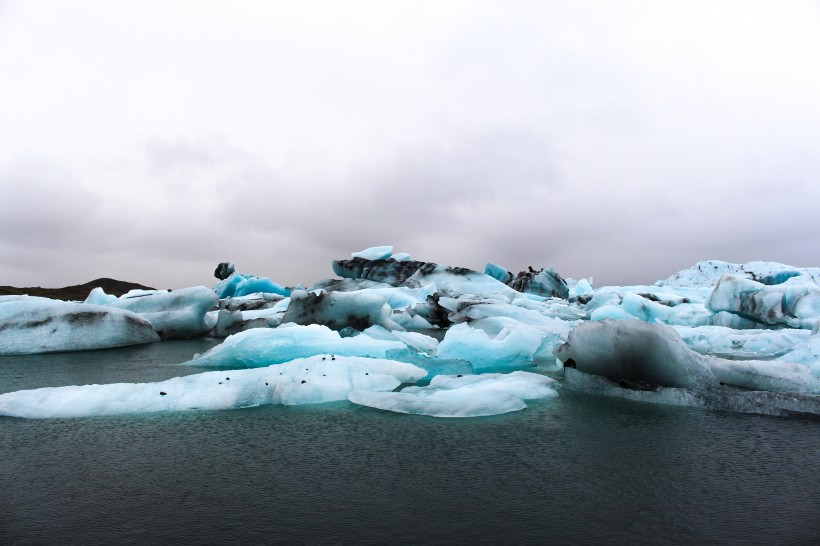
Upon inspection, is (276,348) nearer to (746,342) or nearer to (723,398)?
(723,398)

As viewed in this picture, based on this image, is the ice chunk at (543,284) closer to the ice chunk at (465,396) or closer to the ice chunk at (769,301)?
the ice chunk at (769,301)

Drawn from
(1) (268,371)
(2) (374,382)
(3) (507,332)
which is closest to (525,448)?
(2) (374,382)

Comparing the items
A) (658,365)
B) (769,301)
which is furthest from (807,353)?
(769,301)

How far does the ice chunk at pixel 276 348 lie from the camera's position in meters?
8.99

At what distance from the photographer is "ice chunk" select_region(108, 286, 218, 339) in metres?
15.0

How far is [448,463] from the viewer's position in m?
3.76

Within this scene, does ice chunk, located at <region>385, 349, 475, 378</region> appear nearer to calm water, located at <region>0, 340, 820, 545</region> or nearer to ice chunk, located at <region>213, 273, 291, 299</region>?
calm water, located at <region>0, 340, 820, 545</region>

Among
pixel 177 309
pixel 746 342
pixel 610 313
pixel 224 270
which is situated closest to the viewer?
pixel 746 342

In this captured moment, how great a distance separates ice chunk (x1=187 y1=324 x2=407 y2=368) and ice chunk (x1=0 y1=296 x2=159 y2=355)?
482 cm

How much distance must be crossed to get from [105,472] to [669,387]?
5.64 meters

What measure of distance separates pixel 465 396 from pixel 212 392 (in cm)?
271

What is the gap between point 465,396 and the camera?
5.64m

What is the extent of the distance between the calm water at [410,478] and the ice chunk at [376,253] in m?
26.9

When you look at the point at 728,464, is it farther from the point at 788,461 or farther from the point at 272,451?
the point at 272,451
